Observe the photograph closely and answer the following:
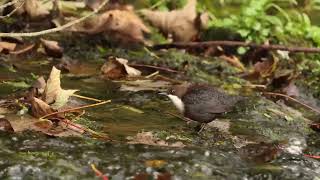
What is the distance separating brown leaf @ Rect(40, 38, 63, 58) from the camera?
4.68 metres

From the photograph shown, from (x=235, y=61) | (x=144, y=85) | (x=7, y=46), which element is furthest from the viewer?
(x=235, y=61)

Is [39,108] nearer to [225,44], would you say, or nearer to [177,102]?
[177,102]

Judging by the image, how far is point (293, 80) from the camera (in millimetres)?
4941

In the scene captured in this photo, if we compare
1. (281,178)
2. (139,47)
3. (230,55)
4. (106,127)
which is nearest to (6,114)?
(106,127)

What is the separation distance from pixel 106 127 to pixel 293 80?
7.41 ft

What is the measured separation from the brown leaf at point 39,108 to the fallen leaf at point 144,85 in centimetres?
104

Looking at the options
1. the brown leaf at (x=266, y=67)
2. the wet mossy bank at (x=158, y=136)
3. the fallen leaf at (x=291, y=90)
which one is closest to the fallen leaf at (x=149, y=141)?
the wet mossy bank at (x=158, y=136)

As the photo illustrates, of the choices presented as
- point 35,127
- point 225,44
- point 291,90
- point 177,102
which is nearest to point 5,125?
point 35,127

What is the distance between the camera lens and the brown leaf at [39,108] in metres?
2.98

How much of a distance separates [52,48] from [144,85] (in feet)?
3.05

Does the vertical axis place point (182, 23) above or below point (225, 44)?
above

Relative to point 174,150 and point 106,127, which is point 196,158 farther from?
point 106,127

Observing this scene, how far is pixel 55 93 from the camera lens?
124 inches

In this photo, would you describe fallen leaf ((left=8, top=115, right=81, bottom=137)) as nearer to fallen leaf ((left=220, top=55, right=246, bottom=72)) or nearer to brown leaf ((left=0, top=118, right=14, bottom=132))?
brown leaf ((left=0, top=118, right=14, bottom=132))
